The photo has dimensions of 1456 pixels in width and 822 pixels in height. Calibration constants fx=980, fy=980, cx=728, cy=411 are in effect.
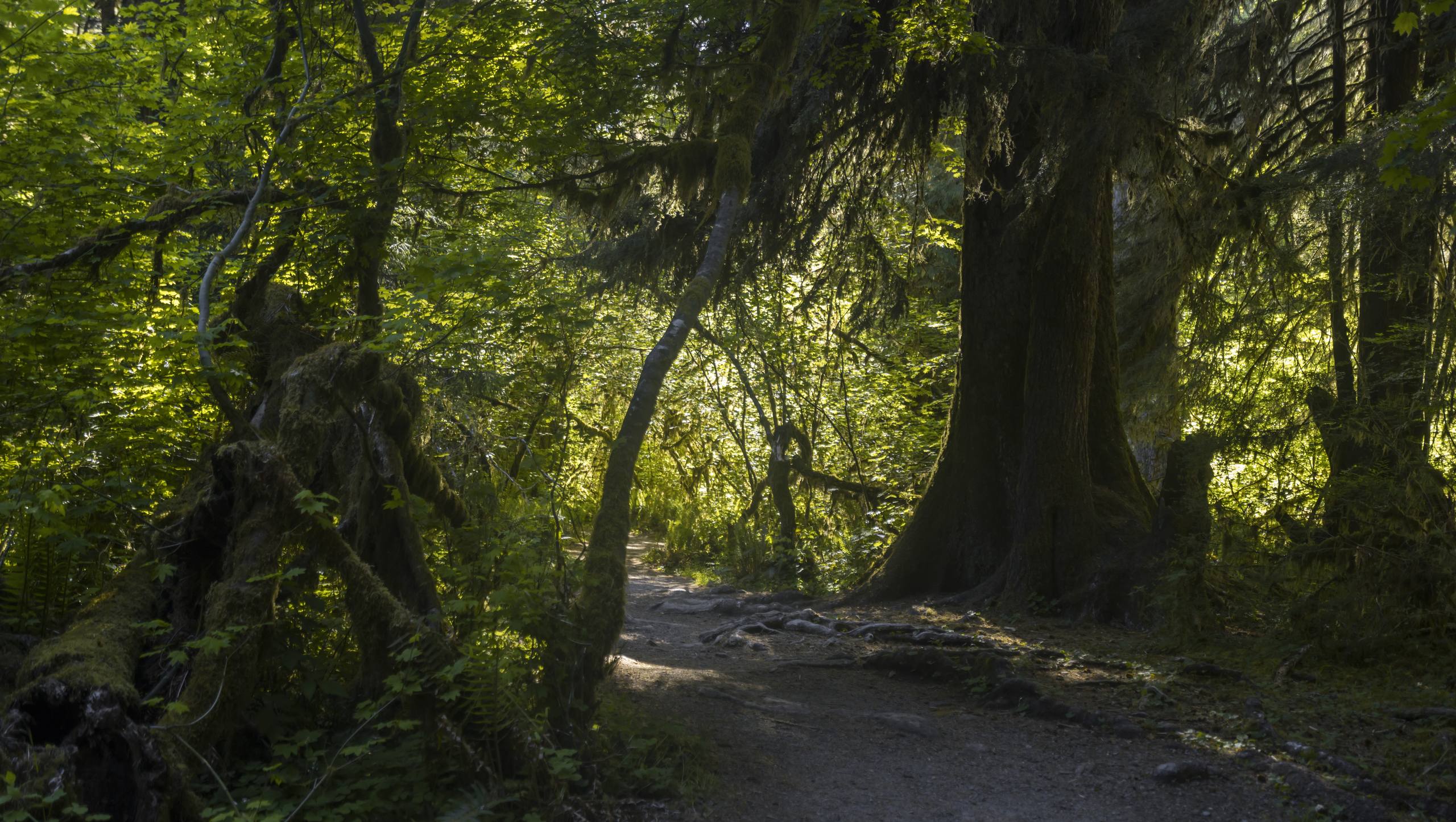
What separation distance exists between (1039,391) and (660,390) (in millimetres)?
3677

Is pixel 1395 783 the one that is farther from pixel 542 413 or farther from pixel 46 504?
pixel 542 413

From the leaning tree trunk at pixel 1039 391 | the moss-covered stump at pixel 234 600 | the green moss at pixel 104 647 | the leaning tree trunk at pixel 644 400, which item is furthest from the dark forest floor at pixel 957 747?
the green moss at pixel 104 647

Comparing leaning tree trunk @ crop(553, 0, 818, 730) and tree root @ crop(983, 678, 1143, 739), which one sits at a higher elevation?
leaning tree trunk @ crop(553, 0, 818, 730)

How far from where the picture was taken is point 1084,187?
854cm

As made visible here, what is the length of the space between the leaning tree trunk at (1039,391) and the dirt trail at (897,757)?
2522mm

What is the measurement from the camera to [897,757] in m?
5.85

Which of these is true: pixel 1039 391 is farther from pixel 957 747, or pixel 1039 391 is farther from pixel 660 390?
pixel 957 747

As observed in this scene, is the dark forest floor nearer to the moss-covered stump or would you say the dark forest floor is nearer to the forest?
the forest

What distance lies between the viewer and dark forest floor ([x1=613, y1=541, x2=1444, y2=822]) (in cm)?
492

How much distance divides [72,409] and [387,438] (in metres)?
2.10

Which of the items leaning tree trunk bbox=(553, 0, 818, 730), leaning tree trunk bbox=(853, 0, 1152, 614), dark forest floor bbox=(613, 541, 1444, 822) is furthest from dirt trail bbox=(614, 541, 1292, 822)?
leaning tree trunk bbox=(853, 0, 1152, 614)

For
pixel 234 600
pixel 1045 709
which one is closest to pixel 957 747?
pixel 1045 709

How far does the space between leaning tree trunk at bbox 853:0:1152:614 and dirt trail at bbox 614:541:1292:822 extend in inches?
99.3

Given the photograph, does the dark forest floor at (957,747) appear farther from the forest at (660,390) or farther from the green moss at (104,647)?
the green moss at (104,647)
